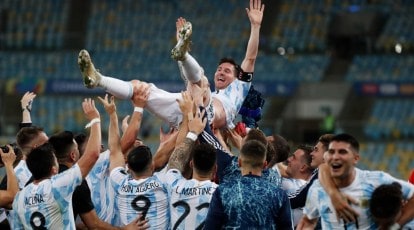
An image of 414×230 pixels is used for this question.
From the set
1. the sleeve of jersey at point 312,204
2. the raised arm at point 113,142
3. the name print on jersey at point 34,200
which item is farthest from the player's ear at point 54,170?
the sleeve of jersey at point 312,204

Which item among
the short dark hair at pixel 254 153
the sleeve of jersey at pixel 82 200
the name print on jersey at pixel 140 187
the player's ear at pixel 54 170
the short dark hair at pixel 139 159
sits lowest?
the sleeve of jersey at pixel 82 200

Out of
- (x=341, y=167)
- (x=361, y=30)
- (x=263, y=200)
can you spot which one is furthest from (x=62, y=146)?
(x=361, y=30)

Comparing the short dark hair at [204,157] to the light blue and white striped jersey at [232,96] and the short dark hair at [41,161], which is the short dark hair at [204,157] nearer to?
the short dark hair at [41,161]

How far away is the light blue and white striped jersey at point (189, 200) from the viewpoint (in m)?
8.43

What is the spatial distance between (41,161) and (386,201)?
283 centimetres

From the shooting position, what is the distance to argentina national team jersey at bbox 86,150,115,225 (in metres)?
9.60

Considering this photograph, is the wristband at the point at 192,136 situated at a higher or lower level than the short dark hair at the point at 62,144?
higher

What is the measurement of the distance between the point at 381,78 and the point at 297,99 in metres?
2.62

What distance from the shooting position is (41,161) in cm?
822

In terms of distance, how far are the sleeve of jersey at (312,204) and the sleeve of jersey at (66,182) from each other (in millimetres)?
1845

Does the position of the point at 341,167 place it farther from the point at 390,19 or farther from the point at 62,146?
the point at 390,19

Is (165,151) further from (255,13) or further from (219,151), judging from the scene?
(255,13)

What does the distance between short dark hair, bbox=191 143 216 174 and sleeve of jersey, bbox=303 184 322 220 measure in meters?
0.89

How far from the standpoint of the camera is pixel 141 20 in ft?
104
